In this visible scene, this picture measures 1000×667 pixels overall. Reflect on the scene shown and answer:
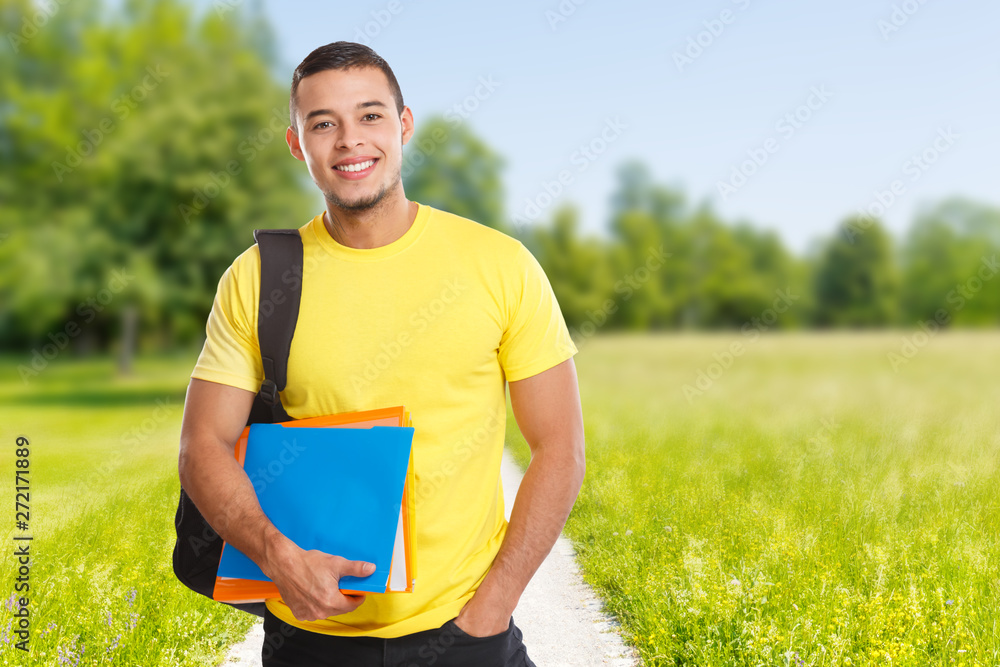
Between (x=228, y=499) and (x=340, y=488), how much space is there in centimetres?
27

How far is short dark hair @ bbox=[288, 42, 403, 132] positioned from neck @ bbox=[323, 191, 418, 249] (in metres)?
0.29

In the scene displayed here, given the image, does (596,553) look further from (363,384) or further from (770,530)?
(363,384)

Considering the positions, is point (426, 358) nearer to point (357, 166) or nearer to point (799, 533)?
point (357, 166)

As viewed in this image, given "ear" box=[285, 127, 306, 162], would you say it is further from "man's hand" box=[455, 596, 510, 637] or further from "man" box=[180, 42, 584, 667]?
"man's hand" box=[455, 596, 510, 637]

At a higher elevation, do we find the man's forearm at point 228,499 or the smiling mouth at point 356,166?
the smiling mouth at point 356,166

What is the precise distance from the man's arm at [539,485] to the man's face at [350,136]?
608 millimetres

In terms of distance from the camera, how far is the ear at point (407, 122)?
2250 mm

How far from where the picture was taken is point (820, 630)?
3.94m

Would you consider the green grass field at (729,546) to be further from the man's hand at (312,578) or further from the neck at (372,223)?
the neck at (372,223)

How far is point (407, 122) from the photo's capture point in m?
2.28

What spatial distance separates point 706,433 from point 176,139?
1559cm

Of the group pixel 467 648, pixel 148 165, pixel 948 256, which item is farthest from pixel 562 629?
pixel 948 256

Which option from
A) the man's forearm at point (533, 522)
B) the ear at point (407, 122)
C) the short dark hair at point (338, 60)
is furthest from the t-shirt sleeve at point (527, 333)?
the short dark hair at point (338, 60)

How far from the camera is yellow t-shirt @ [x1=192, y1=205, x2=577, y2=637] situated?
2002 millimetres
